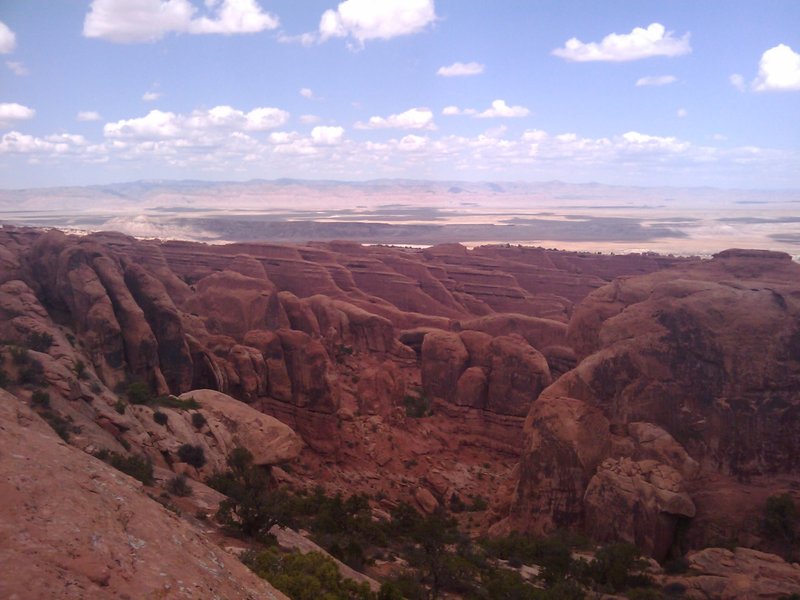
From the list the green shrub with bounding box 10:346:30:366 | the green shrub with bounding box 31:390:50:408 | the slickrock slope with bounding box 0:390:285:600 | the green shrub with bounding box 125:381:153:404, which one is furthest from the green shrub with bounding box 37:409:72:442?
the green shrub with bounding box 125:381:153:404

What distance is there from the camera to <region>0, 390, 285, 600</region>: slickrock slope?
606 cm

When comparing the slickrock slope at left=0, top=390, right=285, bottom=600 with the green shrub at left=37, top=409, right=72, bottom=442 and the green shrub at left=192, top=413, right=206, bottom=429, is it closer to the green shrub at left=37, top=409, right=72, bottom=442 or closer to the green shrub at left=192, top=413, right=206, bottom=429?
the green shrub at left=37, top=409, right=72, bottom=442

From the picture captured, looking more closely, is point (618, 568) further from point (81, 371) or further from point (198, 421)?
point (81, 371)

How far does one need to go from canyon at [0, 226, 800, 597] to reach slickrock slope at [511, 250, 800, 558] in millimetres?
55

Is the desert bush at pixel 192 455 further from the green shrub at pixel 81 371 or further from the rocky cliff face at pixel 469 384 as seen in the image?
the green shrub at pixel 81 371

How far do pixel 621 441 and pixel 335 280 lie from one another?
38399 millimetres

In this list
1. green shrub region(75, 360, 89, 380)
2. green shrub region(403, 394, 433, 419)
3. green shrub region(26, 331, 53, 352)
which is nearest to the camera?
green shrub region(75, 360, 89, 380)

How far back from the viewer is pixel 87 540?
22.3 ft

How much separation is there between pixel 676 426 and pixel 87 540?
17271 mm

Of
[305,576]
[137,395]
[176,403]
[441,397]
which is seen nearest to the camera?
[305,576]

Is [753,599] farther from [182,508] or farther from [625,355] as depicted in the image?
[182,508]

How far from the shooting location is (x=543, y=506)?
64.2 feet

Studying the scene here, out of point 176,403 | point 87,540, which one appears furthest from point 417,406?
point 87,540

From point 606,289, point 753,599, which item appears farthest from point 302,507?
point 606,289
